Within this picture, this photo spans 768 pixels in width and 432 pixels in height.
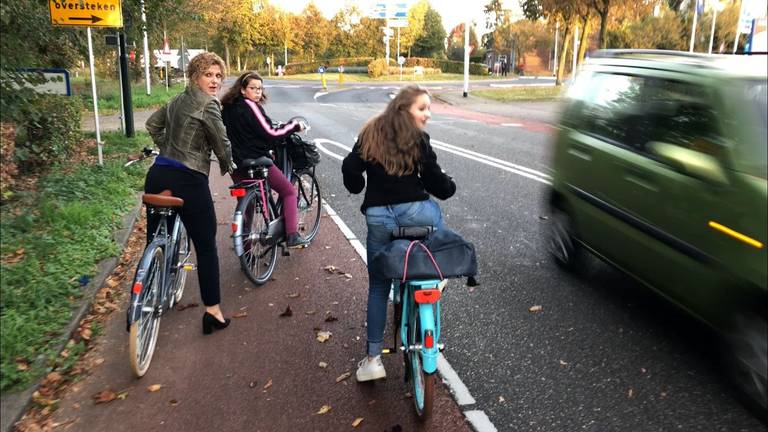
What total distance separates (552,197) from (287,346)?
2758mm

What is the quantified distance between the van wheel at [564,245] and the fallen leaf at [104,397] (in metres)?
3.65

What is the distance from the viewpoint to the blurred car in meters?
3.20

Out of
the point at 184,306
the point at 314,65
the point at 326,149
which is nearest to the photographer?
the point at 184,306

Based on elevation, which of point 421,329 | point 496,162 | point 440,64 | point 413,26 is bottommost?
point 496,162

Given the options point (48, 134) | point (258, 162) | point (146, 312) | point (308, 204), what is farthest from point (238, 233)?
point (48, 134)

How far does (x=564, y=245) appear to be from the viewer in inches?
212

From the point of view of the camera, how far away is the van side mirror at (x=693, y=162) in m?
3.38

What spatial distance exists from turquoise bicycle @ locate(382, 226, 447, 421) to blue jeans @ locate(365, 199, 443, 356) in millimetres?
60

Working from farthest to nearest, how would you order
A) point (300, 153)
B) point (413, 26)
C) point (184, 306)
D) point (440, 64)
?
1. point (413, 26)
2. point (440, 64)
3. point (300, 153)
4. point (184, 306)

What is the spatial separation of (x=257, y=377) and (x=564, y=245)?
2917 mm

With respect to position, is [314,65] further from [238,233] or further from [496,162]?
[238,233]

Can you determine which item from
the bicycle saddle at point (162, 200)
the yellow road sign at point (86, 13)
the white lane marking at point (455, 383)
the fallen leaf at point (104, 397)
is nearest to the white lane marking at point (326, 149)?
the yellow road sign at point (86, 13)

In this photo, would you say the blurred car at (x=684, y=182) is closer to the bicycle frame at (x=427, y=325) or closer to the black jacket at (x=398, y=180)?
the black jacket at (x=398, y=180)

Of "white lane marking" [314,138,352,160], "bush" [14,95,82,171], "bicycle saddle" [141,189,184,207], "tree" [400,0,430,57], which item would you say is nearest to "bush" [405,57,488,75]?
"tree" [400,0,430,57]
